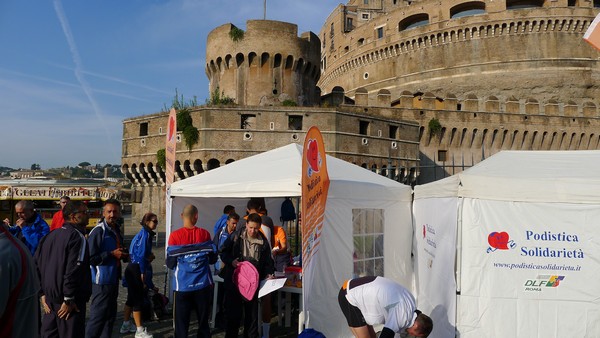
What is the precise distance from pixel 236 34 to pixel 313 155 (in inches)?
855

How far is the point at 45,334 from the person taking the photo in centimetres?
423

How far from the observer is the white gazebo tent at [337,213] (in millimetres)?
5594

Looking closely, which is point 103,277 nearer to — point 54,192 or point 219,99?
point 54,192

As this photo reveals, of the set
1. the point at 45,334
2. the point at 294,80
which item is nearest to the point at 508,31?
the point at 294,80

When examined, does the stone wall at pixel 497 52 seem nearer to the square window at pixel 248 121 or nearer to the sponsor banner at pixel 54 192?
the square window at pixel 248 121

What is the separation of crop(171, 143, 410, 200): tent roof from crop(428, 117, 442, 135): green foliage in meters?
23.1

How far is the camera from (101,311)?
480 centimetres

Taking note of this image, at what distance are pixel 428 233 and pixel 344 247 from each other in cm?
121

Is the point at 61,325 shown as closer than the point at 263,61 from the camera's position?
Yes

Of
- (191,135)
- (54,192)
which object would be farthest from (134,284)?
(191,135)

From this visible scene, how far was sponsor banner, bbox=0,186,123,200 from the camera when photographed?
1770 cm

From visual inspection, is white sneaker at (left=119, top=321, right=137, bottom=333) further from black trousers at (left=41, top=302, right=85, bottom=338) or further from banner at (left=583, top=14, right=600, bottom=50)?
banner at (left=583, top=14, right=600, bottom=50)

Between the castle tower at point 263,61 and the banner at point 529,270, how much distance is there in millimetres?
20914

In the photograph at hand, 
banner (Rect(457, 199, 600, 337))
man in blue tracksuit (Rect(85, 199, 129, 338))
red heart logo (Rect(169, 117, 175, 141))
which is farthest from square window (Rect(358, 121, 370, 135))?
man in blue tracksuit (Rect(85, 199, 129, 338))
